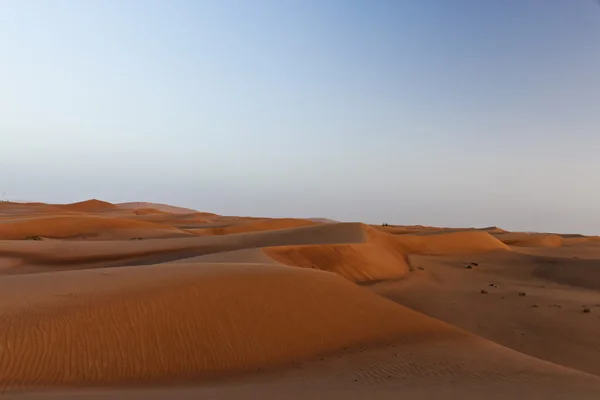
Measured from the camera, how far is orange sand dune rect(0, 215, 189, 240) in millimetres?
24281

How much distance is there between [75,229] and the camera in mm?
26391

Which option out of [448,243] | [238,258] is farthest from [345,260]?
[448,243]

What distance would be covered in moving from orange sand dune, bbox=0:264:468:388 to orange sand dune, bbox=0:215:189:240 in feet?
52.8

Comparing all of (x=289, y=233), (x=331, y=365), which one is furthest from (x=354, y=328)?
(x=289, y=233)

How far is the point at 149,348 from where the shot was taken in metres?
6.61

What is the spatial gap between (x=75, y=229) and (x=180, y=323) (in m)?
21.6

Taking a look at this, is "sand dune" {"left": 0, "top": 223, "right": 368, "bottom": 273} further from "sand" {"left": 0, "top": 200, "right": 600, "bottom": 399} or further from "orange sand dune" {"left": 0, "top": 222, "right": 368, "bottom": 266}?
"sand" {"left": 0, "top": 200, "right": 600, "bottom": 399}

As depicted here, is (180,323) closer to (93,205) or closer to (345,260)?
(345,260)

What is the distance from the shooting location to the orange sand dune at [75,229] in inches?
956

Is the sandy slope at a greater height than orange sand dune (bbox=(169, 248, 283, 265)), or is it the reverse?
orange sand dune (bbox=(169, 248, 283, 265))

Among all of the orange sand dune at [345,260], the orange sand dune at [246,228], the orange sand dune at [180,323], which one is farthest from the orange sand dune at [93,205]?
the orange sand dune at [180,323]

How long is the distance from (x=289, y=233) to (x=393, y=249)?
15.7 ft

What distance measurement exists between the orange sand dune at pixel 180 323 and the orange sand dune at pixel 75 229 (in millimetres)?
16086

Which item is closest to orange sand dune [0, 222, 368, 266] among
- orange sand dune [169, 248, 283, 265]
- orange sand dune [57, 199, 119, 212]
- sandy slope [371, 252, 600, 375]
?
orange sand dune [169, 248, 283, 265]
